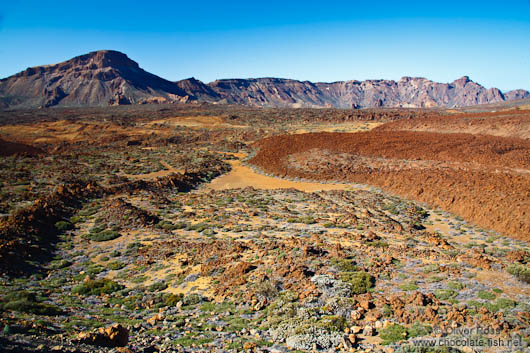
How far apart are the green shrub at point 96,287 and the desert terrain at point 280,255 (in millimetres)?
92

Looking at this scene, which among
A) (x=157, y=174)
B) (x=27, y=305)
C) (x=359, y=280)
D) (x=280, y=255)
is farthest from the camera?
(x=157, y=174)

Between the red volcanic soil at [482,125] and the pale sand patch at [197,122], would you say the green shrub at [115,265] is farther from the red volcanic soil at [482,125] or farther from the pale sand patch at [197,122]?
the pale sand patch at [197,122]

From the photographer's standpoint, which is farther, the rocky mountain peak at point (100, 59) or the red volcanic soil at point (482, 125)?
the rocky mountain peak at point (100, 59)

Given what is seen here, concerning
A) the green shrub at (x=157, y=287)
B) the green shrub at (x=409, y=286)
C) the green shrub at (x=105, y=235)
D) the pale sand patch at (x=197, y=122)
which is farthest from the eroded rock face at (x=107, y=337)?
the pale sand patch at (x=197, y=122)

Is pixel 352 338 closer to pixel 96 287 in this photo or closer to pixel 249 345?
pixel 249 345

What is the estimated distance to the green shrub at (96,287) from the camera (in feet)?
36.8

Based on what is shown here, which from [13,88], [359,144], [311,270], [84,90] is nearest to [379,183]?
[359,144]

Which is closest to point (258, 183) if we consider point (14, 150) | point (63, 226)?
point (63, 226)

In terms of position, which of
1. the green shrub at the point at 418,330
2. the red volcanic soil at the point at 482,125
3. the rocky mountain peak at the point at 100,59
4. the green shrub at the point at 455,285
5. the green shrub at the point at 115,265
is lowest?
the green shrub at the point at 115,265

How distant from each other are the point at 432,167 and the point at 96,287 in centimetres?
2562

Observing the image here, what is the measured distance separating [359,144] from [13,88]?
191 metres

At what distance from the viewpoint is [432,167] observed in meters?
26.6

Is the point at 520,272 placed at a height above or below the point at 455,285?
above

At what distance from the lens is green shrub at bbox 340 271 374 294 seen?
9.96 metres
